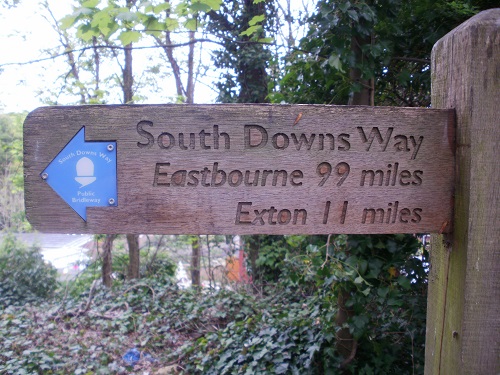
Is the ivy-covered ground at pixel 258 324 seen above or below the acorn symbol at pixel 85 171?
below

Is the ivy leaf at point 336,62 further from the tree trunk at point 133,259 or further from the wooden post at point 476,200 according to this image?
the tree trunk at point 133,259

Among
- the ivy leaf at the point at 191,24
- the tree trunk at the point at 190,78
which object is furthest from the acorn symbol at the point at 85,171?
the tree trunk at the point at 190,78

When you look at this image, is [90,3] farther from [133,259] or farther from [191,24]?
[133,259]

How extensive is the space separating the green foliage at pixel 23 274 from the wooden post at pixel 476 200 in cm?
848

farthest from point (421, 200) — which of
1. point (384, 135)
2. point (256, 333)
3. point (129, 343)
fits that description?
point (129, 343)

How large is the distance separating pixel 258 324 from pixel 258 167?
3281 mm

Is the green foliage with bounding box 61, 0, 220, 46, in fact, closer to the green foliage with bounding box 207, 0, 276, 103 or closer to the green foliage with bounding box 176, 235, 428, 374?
the green foliage with bounding box 176, 235, 428, 374

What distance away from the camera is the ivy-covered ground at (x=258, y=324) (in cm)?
253

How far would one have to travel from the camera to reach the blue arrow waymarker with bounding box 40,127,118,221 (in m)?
1.13

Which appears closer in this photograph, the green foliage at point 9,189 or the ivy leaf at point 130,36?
the ivy leaf at point 130,36

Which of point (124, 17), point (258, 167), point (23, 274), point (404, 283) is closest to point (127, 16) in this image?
point (124, 17)

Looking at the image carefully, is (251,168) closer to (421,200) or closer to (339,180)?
(339,180)

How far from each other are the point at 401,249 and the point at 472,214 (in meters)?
1.43

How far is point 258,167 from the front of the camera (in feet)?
3.81
